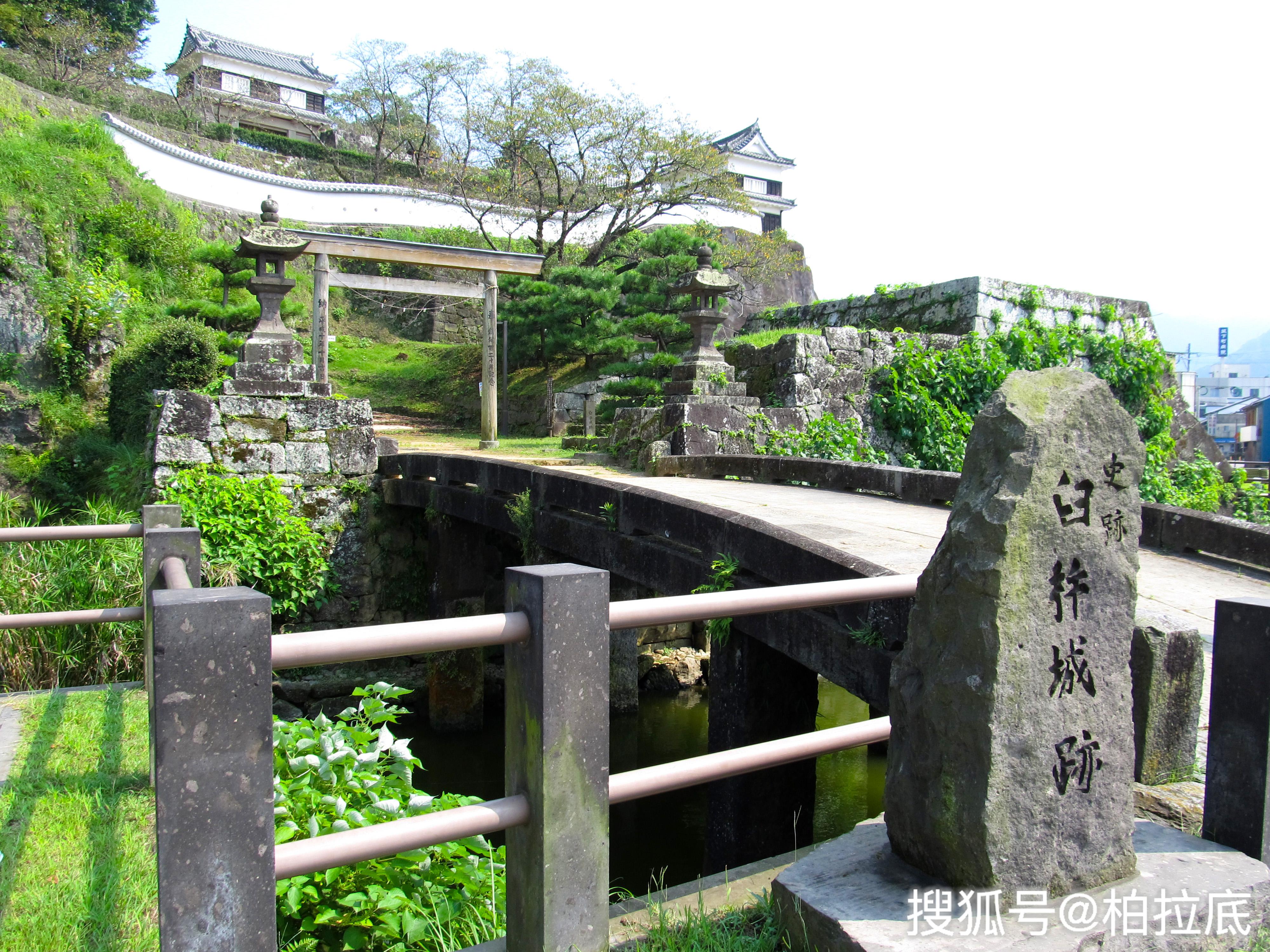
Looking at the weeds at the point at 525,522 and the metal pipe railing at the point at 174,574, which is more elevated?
the metal pipe railing at the point at 174,574

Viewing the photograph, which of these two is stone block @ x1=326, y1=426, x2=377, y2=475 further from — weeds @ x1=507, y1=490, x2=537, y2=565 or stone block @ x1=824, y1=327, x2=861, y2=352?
stone block @ x1=824, y1=327, x2=861, y2=352

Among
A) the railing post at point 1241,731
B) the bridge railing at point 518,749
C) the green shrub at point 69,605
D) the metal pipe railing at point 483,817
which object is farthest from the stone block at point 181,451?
the railing post at point 1241,731

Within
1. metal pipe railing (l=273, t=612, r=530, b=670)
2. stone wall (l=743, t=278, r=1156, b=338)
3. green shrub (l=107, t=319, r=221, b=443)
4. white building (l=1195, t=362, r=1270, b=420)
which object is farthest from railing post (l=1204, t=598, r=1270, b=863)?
white building (l=1195, t=362, r=1270, b=420)

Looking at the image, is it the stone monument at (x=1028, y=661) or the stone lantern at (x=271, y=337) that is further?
the stone lantern at (x=271, y=337)

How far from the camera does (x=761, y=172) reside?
3578cm

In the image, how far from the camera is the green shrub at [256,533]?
8.42 meters

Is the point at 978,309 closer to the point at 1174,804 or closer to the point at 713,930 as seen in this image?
the point at 1174,804

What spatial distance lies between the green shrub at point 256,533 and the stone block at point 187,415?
36cm

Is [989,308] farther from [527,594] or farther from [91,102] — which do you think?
[91,102]

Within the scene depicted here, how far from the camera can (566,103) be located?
19.5m

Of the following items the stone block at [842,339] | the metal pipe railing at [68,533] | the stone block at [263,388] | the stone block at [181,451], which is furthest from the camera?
the stone block at [842,339]

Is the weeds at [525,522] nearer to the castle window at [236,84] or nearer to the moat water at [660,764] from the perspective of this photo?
the moat water at [660,764]

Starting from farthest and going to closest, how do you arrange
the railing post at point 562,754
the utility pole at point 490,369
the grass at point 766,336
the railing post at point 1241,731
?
the utility pole at point 490,369
the grass at point 766,336
the railing post at point 1241,731
the railing post at point 562,754

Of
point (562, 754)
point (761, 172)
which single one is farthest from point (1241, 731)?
point (761, 172)
